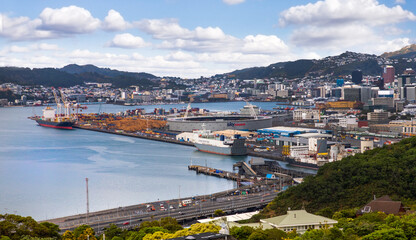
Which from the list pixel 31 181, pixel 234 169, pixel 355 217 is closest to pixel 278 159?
pixel 234 169

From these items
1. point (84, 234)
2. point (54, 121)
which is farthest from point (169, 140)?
point (84, 234)

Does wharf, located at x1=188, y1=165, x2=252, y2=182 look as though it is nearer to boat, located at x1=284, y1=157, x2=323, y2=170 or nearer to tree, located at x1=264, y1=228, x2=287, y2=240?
boat, located at x1=284, y1=157, x2=323, y2=170

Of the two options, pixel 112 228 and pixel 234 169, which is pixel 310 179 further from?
pixel 234 169

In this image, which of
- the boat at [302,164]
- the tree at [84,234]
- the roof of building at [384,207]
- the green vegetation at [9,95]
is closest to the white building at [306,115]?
the boat at [302,164]

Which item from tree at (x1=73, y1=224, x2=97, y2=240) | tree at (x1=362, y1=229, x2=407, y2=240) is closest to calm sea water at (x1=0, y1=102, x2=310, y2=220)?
tree at (x1=73, y1=224, x2=97, y2=240)

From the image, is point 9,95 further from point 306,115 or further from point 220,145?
point 220,145

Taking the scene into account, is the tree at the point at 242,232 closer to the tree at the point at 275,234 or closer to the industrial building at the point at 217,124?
the tree at the point at 275,234

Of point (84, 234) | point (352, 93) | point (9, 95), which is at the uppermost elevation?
point (9, 95)
